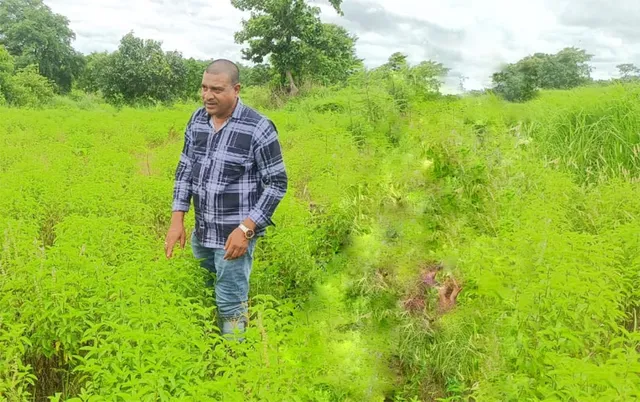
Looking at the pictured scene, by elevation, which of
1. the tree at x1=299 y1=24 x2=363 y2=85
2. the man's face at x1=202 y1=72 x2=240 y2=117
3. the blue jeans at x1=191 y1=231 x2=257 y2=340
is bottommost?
the blue jeans at x1=191 y1=231 x2=257 y2=340

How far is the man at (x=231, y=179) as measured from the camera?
3.25 meters

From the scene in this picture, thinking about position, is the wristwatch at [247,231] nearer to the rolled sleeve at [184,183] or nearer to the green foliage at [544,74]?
the rolled sleeve at [184,183]

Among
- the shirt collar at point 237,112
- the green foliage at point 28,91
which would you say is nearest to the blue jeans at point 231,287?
the shirt collar at point 237,112

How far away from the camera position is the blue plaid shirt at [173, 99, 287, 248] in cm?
330

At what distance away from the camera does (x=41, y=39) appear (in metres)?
44.5

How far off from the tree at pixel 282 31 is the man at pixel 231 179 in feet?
69.0

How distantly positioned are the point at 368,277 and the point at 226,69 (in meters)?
2.27

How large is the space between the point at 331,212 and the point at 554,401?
3773 mm

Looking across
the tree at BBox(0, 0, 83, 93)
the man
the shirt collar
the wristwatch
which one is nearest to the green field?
the man

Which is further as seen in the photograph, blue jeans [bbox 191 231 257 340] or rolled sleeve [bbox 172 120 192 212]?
rolled sleeve [bbox 172 120 192 212]

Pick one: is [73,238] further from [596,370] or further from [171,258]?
[596,370]

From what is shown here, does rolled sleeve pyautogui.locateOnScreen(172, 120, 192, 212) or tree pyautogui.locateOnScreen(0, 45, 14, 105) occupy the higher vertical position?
tree pyautogui.locateOnScreen(0, 45, 14, 105)

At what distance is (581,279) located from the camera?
3.10 m

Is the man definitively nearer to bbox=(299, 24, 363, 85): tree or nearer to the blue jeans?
the blue jeans
